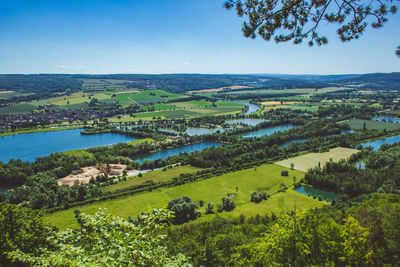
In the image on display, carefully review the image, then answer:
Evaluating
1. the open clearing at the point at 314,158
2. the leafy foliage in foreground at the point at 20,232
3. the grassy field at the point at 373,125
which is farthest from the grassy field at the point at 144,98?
the leafy foliage in foreground at the point at 20,232

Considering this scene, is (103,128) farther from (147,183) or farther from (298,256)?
(298,256)

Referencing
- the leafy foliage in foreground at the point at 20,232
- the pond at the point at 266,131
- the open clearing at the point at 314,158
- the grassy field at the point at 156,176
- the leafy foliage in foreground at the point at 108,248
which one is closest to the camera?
the leafy foliage in foreground at the point at 108,248

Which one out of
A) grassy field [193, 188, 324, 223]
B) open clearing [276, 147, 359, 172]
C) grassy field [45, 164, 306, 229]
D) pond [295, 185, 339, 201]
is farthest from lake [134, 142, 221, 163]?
pond [295, 185, 339, 201]

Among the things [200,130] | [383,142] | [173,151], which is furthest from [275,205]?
[200,130]

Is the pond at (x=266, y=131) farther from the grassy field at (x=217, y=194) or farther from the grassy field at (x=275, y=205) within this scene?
the grassy field at (x=275, y=205)

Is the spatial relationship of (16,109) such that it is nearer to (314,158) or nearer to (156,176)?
(156,176)
